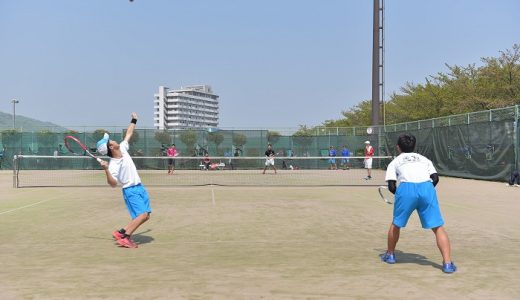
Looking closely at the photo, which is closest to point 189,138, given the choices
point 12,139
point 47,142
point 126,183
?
point 47,142

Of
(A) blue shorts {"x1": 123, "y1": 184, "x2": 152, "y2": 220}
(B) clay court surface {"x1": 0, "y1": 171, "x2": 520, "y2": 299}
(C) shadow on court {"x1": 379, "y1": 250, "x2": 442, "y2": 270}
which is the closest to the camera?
(B) clay court surface {"x1": 0, "y1": 171, "x2": 520, "y2": 299}

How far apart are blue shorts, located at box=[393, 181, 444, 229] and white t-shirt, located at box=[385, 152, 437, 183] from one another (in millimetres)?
66

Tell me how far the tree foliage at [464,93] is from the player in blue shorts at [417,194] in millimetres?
27040

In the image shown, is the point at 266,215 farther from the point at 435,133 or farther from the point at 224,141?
the point at 224,141

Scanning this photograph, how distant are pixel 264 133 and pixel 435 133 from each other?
1194 cm

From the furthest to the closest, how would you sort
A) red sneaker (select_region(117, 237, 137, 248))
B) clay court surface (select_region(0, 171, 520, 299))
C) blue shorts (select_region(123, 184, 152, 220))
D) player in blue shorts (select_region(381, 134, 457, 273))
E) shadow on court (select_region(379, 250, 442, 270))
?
blue shorts (select_region(123, 184, 152, 220))
red sneaker (select_region(117, 237, 137, 248))
shadow on court (select_region(379, 250, 442, 270))
player in blue shorts (select_region(381, 134, 457, 273))
clay court surface (select_region(0, 171, 520, 299))

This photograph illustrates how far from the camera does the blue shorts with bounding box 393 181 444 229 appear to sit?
17.5 feet

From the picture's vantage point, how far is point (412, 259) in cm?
597

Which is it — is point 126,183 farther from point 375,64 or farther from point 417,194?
point 375,64

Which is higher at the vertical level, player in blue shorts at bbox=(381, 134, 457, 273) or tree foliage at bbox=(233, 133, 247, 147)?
tree foliage at bbox=(233, 133, 247, 147)

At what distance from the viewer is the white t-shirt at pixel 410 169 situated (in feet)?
17.7

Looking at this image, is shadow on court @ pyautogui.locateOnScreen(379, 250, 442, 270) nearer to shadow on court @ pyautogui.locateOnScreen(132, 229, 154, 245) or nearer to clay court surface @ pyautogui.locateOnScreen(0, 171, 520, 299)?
clay court surface @ pyautogui.locateOnScreen(0, 171, 520, 299)

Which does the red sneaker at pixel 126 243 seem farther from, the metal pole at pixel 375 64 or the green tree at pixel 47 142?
the metal pole at pixel 375 64

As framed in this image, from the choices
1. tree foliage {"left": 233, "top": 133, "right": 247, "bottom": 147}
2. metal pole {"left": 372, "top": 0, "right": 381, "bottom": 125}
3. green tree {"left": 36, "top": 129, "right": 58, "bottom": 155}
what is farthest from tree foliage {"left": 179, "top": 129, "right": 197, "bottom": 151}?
metal pole {"left": 372, "top": 0, "right": 381, "bottom": 125}
